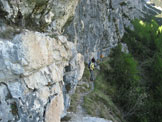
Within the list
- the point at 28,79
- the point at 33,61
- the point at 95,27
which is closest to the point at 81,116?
the point at 28,79

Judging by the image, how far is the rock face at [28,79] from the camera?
5.30 metres

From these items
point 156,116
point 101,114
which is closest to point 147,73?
point 156,116

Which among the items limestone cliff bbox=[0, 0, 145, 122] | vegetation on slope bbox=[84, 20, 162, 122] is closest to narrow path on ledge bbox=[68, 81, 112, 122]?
vegetation on slope bbox=[84, 20, 162, 122]

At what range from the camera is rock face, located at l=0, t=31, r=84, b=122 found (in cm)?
530

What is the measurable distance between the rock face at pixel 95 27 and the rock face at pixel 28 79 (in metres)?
8.16

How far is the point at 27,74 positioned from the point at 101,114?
810cm

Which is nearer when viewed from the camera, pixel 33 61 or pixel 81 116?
pixel 33 61

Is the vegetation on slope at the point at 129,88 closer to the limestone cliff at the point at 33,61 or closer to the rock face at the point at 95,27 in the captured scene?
the rock face at the point at 95,27

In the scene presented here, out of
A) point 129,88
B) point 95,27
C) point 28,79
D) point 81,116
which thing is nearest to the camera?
point 28,79

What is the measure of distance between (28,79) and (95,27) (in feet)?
68.4

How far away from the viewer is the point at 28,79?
580cm

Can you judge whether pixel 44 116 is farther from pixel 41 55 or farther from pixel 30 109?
pixel 41 55

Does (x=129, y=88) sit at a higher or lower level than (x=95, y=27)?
lower

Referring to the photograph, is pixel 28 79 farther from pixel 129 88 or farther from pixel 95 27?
pixel 95 27
